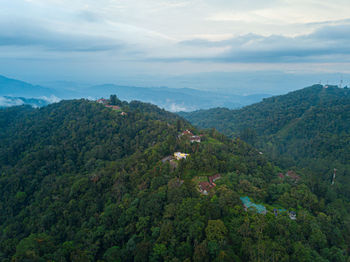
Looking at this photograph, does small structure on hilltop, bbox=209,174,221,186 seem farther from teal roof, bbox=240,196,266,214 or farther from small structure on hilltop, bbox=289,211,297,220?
small structure on hilltop, bbox=289,211,297,220

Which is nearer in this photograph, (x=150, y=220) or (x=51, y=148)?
(x=150, y=220)

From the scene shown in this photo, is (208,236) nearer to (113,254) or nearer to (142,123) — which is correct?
(113,254)

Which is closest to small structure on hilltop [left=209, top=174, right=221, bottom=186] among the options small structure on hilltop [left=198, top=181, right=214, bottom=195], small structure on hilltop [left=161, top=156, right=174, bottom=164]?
small structure on hilltop [left=198, top=181, right=214, bottom=195]

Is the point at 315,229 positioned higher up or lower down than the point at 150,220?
higher up

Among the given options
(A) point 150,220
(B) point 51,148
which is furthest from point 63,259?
(B) point 51,148

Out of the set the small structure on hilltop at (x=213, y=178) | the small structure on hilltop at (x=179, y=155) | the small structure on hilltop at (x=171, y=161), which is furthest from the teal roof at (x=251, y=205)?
the small structure on hilltop at (x=179, y=155)

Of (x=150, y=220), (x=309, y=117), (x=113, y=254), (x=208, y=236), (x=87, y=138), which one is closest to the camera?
(x=208, y=236)
